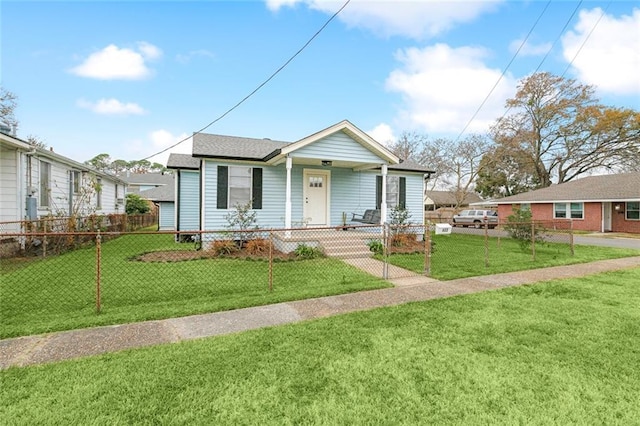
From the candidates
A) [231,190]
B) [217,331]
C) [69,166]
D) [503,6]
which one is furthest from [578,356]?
[69,166]

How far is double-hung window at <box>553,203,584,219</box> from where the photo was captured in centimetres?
2291

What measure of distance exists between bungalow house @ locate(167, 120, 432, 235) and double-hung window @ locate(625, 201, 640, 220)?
56.3 ft

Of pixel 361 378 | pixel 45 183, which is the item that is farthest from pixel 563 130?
pixel 45 183

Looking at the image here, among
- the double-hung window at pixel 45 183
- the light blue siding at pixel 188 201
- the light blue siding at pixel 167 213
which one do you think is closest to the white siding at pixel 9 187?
the double-hung window at pixel 45 183

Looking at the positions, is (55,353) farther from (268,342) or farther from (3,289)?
(3,289)

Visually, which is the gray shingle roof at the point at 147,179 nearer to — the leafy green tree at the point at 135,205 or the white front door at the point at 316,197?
the leafy green tree at the point at 135,205

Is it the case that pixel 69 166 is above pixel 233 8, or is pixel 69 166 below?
below

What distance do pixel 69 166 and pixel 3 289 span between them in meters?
8.69

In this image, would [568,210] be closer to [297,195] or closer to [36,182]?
[297,195]

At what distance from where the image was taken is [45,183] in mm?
10516

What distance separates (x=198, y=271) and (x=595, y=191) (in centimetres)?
2725

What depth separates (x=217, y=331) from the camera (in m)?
3.66

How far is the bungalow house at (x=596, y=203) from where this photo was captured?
2033 cm

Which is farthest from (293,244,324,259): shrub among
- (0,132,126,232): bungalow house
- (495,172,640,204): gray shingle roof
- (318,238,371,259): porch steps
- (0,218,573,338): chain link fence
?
(495,172,640,204): gray shingle roof
